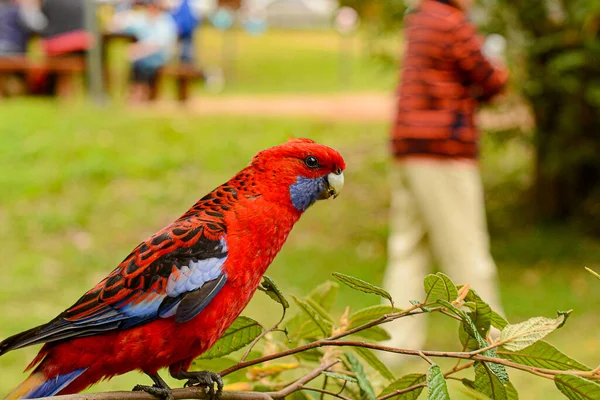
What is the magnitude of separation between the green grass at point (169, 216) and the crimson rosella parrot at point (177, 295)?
2768mm

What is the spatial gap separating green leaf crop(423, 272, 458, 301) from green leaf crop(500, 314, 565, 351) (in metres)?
0.09

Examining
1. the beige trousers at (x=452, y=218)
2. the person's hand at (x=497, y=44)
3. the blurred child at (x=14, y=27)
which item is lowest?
the blurred child at (x=14, y=27)

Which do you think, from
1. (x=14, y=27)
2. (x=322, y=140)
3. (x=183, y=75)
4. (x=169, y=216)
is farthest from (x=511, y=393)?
(x=14, y=27)

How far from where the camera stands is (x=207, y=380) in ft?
4.31

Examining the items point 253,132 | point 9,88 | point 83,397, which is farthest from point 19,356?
point 9,88

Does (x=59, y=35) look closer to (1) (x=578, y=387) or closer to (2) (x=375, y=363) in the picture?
(2) (x=375, y=363)

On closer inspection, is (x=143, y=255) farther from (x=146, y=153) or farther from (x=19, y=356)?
(x=146, y=153)

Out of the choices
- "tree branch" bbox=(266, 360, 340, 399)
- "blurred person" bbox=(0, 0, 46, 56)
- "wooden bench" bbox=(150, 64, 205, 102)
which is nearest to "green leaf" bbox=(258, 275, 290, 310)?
"tree branch" bbox=(266, 360, 340, 399)

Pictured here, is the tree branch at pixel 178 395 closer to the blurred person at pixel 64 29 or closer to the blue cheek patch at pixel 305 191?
the blue cheek patch at pixel 305 191

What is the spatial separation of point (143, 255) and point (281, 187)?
279mm

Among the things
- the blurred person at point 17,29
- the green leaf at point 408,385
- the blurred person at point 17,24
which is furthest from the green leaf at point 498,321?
the blurred person at point 17,24

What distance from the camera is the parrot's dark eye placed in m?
1.55

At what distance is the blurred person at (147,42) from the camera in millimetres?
11117

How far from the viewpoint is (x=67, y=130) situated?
829cm
